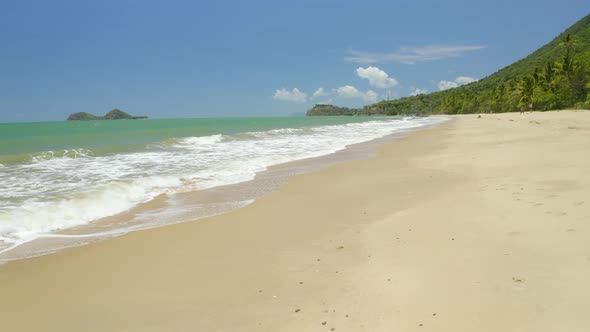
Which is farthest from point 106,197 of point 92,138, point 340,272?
point 92,138

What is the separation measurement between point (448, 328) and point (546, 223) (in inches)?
121

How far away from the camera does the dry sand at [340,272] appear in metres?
3.18

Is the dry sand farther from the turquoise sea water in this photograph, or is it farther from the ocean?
the turquoise sea water

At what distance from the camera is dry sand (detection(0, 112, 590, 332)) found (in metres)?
3.18

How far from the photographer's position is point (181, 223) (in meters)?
6.46

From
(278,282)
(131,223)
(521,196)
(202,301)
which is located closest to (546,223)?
(521,196)

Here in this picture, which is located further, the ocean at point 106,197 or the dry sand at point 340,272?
the ocean at point 106,197

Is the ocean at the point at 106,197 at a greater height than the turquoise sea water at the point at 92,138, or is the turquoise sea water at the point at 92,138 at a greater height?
the turquoise sea water at the point at 92,138

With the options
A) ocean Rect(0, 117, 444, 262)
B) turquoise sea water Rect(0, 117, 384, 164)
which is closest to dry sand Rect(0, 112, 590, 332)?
ocean Rect(0, 117, 444, 262)

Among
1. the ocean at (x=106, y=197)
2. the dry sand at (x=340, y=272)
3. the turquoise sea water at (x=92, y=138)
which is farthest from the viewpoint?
the turquoise sea water at (x=92, y=138)

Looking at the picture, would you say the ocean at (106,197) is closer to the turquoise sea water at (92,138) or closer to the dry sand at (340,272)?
the dry sand at (340,272)

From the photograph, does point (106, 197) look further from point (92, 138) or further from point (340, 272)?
point (92, 138)

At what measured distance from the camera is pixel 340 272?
4.12 metres

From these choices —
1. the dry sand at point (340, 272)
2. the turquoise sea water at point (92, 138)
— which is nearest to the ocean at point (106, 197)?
the dry sand at point (340, 272)
